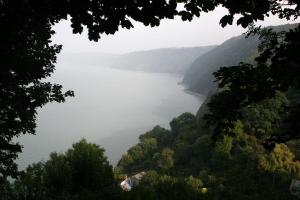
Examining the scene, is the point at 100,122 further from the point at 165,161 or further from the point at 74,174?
the point at 74,174

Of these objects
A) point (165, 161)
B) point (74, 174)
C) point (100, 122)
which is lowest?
point (165, 161)

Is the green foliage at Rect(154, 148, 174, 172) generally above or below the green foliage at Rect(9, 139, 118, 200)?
below

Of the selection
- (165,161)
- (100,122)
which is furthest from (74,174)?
(100,122)

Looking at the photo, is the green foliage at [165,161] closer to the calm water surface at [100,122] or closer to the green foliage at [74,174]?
the calm water surface at [100,122]

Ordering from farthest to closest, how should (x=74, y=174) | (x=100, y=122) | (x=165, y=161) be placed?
(x=100, y=122) < (x=165, y=161) < (x=74, y=174)

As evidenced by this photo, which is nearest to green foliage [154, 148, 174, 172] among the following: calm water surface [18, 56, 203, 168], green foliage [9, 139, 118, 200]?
calm water surface [18, 56, 203, 168]

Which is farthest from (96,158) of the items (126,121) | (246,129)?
(126,121)

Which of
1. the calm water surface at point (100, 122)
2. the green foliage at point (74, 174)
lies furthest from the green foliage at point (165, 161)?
the green foliage at point (74, 174)

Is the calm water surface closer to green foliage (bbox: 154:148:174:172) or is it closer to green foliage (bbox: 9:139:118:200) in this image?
green foliage (bbox: 154:148:174:172)

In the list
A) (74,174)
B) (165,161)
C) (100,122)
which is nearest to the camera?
(74,174)

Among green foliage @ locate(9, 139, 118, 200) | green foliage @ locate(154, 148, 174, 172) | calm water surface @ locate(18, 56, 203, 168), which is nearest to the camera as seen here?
green foliage @ locate(9, 139, 118, 200)

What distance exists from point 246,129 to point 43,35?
63607mm

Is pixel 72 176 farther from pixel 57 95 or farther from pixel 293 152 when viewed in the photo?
pixel 293 152

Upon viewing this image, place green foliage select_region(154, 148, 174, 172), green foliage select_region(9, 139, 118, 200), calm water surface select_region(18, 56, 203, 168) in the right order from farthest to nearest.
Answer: calm water surface select_region(18, 56, 203, 168), green foliage select_region(154, 148, 174, 172), green foliage select_region(9, 139, 118, 200)
